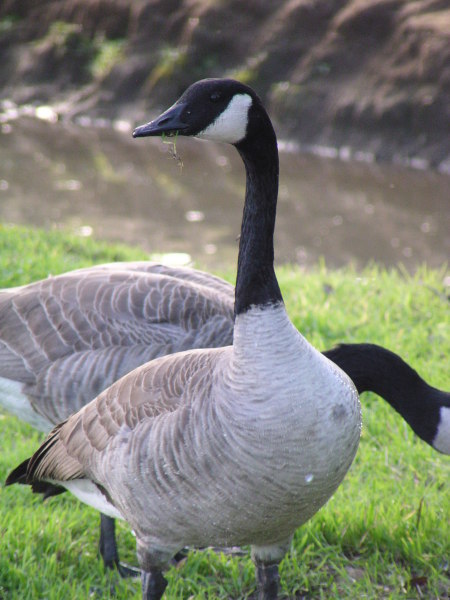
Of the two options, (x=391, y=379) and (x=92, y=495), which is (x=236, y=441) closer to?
(x=92, y=495)

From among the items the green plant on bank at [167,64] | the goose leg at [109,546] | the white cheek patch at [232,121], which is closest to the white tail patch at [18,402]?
the goose leg at [109,546]

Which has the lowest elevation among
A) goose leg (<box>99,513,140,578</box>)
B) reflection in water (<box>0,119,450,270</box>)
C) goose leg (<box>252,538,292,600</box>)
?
reflection in water (<box>0,119,450,270</box>)

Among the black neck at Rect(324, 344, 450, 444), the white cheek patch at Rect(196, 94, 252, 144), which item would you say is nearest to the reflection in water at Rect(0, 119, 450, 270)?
the black neck at Rect(324, 344, 450, 444)

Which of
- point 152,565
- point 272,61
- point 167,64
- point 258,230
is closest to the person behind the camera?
point 258,230

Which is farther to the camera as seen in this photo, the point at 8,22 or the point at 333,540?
the point at 8,22

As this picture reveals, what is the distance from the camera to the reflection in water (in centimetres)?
1005

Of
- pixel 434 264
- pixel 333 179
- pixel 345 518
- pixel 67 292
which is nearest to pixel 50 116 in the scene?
pixel 333 179

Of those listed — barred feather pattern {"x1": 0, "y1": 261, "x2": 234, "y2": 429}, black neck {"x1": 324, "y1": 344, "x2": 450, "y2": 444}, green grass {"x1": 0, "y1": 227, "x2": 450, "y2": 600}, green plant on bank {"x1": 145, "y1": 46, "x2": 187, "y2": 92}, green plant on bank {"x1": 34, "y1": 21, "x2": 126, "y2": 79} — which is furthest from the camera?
green plant on bank {"x1": 34, "y1": 21, "x2": 126, "y2": 79}

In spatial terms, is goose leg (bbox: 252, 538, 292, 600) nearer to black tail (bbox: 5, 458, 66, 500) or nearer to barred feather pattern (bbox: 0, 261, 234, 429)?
black tail (bbox: 5, 458, 66, 500)

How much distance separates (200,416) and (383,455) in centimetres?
201

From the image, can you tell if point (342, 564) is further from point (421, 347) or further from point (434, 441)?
point (421, 347)

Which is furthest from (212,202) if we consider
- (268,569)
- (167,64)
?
(268,569)

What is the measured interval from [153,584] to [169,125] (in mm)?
1804

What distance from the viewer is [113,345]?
405cm
